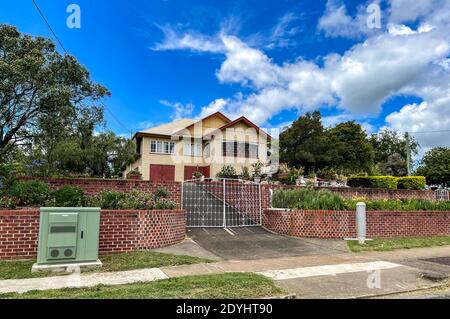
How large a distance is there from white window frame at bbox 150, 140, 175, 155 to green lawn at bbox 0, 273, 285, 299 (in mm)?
25602

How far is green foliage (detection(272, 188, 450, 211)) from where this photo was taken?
12.6m

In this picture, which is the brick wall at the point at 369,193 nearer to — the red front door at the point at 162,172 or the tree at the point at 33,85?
the tree at the point at 33,85

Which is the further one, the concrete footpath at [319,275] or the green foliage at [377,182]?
the green foliage at [377,182]

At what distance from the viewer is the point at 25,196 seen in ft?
30.9

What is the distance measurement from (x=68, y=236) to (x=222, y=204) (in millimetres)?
7940

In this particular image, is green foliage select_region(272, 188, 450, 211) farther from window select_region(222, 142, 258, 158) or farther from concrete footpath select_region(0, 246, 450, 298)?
window select_region(222, 142, 258, 158)

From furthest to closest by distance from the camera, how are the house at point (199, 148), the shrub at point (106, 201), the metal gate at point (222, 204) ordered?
the house at point (199, 148) < the metal gate at point (222, 204) < the shrub at point (106, 201)

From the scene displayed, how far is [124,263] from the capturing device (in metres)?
7.52

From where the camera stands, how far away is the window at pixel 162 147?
31.1 m

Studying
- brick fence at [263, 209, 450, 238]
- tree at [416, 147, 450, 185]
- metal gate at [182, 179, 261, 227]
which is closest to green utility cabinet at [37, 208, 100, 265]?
metal gate at [182, 179, 261, 227]

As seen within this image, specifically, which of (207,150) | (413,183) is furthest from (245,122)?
(413,183)

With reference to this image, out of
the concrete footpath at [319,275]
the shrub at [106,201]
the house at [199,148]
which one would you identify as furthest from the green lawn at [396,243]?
the house at [199,148]

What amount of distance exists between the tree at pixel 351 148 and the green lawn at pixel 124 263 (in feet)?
117
